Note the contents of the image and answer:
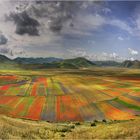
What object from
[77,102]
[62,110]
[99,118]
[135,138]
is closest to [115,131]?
[135,138]

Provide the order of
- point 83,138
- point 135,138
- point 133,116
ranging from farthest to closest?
1. point 133,116
2. point 83,138
3. point 135,138

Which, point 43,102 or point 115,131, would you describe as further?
point 43,102

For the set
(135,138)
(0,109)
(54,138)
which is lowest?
(0,109)

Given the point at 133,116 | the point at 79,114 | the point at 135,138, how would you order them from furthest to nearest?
1. the point at 79,114
2. the point at 133,116
3. the point at 135,138

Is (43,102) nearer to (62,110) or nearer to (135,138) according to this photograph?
(62,110)

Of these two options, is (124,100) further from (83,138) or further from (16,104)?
(83,138)

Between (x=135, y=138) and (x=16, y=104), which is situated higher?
(x=135, y=138)

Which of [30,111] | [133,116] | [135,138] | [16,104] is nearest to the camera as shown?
[135,138]

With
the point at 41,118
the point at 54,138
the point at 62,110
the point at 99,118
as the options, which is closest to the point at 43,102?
the point at 62,110

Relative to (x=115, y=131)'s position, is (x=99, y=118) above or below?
below
